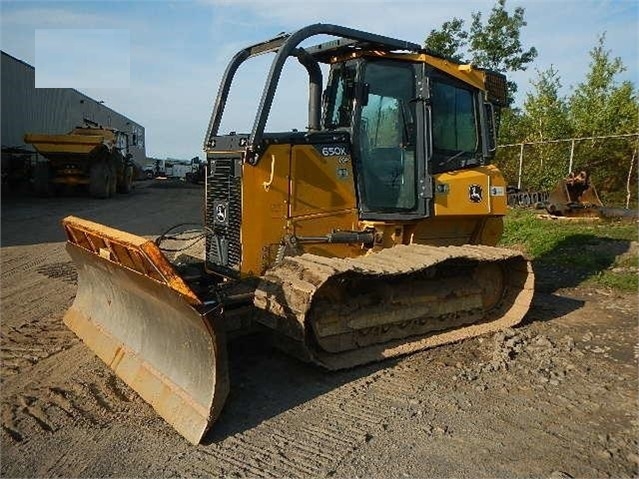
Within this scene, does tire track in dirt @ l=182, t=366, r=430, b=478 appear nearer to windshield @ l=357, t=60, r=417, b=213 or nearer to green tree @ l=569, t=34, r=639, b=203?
windshield @ l=357, t=60, r=417, b=213

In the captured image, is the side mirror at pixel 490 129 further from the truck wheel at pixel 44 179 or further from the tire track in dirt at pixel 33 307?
the truck wheel at pixel 44 179

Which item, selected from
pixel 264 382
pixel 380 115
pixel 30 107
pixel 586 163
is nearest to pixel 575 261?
pixel 380 115

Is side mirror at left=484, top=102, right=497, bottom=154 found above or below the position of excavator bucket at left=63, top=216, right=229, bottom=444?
above

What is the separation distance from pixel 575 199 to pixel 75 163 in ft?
46.1

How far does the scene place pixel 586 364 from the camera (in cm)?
491

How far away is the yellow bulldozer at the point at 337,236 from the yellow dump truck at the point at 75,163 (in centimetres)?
1346

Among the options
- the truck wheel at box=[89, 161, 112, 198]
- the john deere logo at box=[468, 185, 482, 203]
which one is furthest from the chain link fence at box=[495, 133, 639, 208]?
the truck wheel at box=[89, 161, 112, 198]

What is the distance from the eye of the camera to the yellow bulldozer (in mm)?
4363

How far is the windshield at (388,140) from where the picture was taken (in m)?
5.42

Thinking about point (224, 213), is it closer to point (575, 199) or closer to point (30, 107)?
point (575, 199)

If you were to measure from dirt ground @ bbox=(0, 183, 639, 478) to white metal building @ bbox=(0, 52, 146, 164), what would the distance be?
19420mm

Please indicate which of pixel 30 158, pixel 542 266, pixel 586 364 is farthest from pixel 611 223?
pixel 30 158

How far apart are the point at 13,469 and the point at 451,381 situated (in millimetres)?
2893

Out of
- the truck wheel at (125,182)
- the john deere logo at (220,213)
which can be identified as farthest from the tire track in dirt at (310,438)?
the truck wheel at (125,182)
